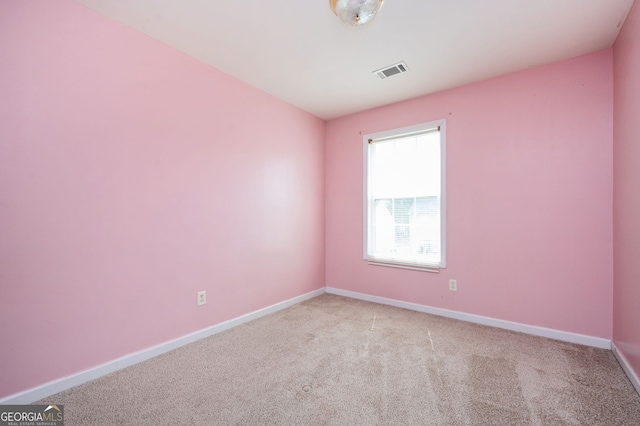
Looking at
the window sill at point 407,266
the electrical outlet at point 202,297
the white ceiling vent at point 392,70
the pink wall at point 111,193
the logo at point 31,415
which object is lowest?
the logo at point 31,415

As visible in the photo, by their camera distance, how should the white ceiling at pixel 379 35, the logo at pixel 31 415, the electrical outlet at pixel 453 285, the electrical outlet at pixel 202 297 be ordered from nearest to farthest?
the logo at pixel 31 415
the white ceiling at pixel 379 35
the electrical outlet at pixel 202 297
the electrical outlet at pixel 453 285

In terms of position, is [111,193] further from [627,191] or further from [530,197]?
[627,191]

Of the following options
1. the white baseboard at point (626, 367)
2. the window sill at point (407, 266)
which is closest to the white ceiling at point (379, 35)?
the window sill at point (407, 266)

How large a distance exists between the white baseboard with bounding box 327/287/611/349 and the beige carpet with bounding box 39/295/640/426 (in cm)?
11

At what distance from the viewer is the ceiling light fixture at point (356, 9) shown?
1.65 m

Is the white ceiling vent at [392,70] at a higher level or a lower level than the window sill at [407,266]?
higher

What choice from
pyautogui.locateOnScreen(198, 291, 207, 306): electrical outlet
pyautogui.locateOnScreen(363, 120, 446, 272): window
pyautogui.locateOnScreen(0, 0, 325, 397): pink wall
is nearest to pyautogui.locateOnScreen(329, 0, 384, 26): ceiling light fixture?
pyautogui.locateOnScreen(0, 0, 325, 397): pink wall

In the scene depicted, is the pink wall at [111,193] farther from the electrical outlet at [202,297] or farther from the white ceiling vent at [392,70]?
the white ceiling vent at [392,70]

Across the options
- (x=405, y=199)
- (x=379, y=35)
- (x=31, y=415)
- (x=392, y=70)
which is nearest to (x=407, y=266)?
(x=405, y=199)

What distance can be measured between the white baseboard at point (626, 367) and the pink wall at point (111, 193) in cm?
315

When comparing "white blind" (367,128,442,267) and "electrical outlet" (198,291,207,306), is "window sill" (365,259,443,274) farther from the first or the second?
"electrical outlet" (198,291,207,306)

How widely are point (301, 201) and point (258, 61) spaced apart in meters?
1.83

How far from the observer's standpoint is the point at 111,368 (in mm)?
2041

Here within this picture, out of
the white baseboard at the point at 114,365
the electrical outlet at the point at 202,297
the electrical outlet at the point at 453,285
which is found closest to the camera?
the white baseboard at the point at 114,365
